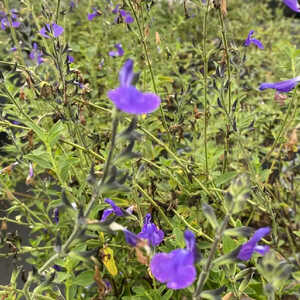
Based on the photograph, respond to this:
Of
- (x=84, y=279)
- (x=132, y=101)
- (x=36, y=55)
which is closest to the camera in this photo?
(x=132, y=101)

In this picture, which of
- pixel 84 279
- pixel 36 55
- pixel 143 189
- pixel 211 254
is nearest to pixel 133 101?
pixel 211 254

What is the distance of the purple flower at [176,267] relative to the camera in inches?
23.6

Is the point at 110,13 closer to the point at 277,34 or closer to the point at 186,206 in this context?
the point at 186,206

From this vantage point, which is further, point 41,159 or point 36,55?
point 36,55

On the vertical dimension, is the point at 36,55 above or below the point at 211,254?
below

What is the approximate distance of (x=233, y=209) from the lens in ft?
2.05

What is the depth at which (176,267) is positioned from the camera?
621mm

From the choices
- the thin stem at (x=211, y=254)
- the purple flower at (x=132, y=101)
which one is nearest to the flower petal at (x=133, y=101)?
the purple flower at (x=132, y=101)

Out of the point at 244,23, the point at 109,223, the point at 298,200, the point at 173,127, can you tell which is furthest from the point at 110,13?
the point at 244,23

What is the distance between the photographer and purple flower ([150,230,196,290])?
60 cm

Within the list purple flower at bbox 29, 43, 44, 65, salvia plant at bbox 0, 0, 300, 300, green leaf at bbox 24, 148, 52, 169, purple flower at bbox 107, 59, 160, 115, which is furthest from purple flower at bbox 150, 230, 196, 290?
purple flower at bbox 29, 43, 44, 65

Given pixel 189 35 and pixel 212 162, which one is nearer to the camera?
pixel 212 162

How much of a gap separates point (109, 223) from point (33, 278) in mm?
170

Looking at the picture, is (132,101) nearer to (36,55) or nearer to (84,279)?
(84,279)
